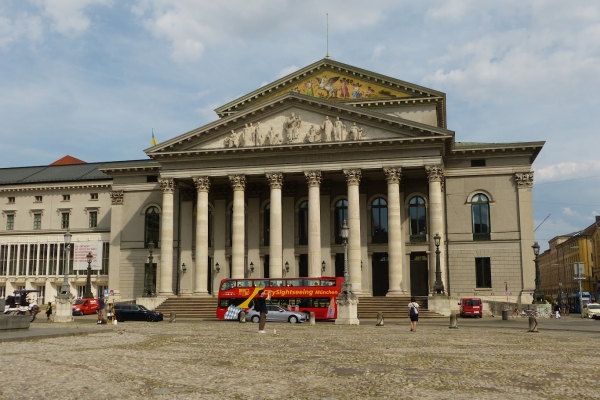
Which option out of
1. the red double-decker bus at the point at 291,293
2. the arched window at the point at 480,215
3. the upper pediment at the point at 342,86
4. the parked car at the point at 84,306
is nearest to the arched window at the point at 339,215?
the upper pediment at the point at 342,86

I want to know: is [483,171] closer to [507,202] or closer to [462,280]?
[507,202]

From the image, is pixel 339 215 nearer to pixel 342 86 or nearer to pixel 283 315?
pixel 342 86

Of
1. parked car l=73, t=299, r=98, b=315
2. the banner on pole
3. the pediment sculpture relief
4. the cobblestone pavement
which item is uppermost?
the pediment sculpture relief

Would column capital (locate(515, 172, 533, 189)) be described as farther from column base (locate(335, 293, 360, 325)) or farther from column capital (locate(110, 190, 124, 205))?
column capital (locate(110, 190, 124, 205))

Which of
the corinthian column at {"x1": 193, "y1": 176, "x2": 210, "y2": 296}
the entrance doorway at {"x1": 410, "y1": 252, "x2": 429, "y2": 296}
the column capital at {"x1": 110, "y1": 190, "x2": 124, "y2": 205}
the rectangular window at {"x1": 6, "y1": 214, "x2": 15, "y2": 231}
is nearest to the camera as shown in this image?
the corinthian column at {"x1": 193, "y1": 176, "x2": 210, "y2": 296}

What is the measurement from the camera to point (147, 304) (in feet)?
→ 178

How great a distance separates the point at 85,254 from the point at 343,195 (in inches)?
1137

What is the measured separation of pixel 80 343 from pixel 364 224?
37145 millimetres

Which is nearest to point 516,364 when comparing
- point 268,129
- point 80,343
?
point 80,343

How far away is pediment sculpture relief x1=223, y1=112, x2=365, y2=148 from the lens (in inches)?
2064

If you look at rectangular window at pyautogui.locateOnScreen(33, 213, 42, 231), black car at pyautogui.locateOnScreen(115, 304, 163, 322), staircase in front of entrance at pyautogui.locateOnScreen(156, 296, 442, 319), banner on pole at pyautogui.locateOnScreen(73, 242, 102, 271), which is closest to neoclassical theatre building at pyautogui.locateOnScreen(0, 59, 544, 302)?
staircase in front of entrance at pyautogui.locateOnScreen(156, 296, 442, 319)

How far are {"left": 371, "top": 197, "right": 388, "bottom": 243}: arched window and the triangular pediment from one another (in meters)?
7.62

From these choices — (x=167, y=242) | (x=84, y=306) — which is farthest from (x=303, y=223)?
(x=84, y=306)

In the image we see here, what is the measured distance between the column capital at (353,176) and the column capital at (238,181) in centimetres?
890
